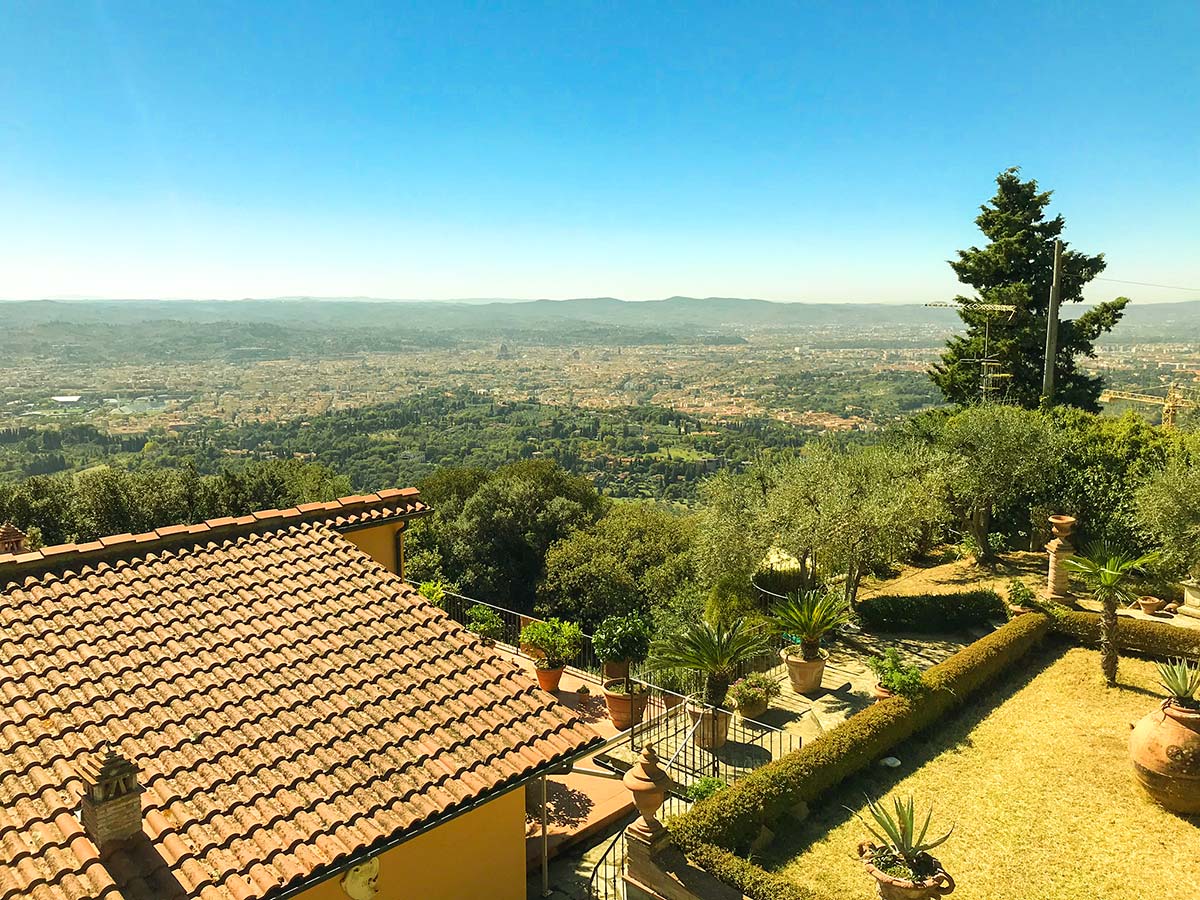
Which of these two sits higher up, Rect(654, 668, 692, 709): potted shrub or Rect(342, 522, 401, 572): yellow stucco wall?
Rect(342, 522, 401, 572): yellow stucco wall

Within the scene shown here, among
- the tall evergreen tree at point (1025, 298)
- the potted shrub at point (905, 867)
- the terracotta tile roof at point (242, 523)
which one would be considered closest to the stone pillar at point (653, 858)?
the potted shrub at point (905, 867)

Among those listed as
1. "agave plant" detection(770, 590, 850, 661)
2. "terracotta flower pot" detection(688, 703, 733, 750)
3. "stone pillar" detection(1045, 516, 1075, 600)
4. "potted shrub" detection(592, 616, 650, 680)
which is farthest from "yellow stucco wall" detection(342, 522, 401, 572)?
"stone pillar" detection(1045, 516, 1075, 600)

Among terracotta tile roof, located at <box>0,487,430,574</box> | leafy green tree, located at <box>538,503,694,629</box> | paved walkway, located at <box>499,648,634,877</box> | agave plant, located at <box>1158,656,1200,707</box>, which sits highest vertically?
terracotta tile roof, located at <box>0,487,430,574</box>

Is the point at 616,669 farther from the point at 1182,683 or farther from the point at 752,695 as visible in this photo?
the point at 1182,683

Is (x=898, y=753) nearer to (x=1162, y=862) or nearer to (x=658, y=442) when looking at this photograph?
(x=1162, y=862)

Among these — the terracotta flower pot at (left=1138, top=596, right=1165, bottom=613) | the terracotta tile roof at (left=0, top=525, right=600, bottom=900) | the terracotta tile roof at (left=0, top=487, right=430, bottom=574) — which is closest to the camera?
the terracotta tile roof at (left=0, top=525, right=600, bottom=900)

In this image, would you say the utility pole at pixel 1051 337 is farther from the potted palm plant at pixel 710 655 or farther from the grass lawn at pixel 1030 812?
the potted palm plant at pixel 710 655

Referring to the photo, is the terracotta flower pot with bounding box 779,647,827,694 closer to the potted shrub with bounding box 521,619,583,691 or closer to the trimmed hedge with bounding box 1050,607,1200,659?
the potted shrub with bounding box 521,619,583,691
